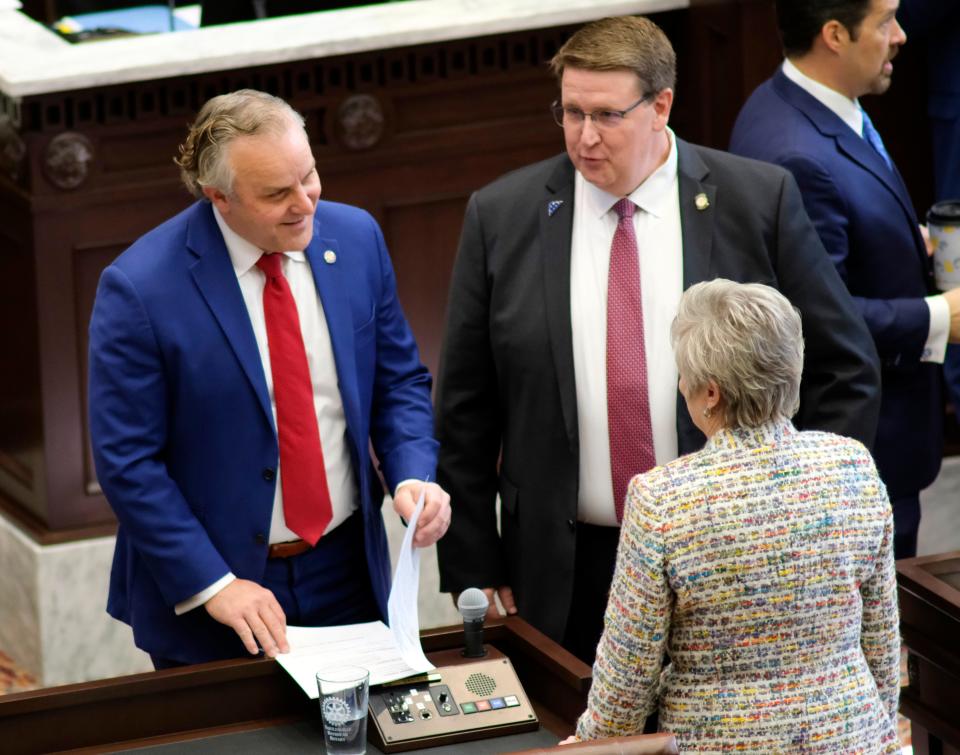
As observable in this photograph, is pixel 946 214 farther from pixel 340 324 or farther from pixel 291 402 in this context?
pixel 291 402

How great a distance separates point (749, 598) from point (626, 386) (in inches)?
32.9

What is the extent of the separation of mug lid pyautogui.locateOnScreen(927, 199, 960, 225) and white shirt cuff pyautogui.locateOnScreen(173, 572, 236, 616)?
5.83ft

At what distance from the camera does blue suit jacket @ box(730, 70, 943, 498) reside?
3445 millimetres

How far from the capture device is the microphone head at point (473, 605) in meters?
2.61

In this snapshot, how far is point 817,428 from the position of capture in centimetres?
309

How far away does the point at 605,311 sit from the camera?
9.91 feet

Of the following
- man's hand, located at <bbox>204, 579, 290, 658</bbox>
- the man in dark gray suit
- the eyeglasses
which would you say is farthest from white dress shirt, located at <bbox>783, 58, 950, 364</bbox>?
man's hand, located at <bbox>204, 579, 290, 658</bbox>

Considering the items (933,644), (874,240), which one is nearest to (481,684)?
(933,644)

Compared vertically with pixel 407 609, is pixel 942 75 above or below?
above

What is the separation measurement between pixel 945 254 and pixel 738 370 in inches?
61.5

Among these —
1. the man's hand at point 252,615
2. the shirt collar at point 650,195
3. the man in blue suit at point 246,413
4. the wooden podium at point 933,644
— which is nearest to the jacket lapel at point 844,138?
the shirt collar at point 650,195

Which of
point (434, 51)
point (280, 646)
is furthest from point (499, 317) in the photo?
point (434, 51)

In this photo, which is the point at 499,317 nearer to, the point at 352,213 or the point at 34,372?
the point at 352,213

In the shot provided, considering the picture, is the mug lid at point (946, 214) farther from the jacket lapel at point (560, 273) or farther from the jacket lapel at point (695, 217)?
the jacket lapel at point (560, 273)
